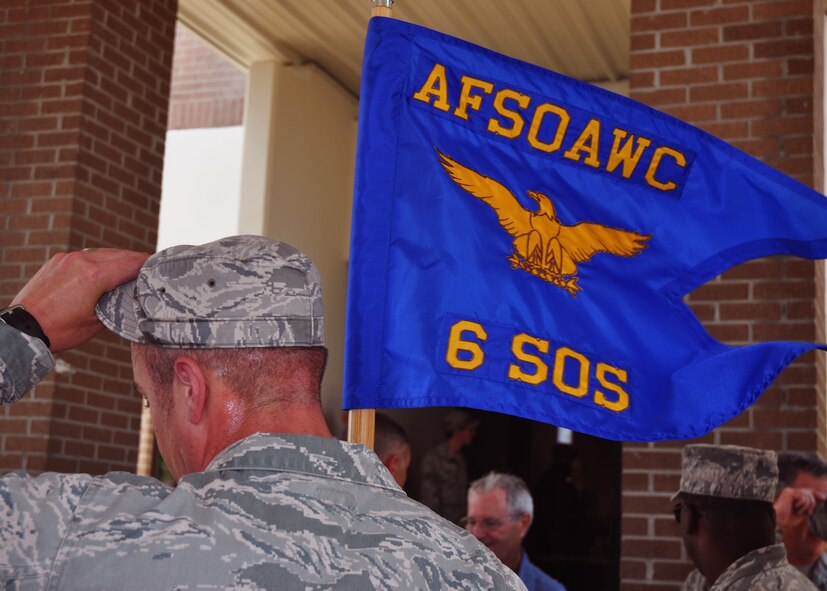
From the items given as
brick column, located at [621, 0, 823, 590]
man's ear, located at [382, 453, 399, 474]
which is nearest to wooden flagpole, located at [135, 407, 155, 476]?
man's ear, located at [382, 453, 399, 474]

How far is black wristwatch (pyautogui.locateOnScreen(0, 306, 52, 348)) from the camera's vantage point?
5.53 feet

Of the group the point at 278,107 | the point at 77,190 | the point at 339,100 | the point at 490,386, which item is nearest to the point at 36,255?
the point at 77,190

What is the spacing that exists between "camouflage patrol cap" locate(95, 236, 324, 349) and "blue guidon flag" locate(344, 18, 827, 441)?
1252 millimetres

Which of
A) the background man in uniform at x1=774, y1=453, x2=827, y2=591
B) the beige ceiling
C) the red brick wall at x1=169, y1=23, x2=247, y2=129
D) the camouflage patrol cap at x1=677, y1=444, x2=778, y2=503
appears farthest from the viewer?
the red brick wall at x1=169, y1=23, x2=247, y2=129

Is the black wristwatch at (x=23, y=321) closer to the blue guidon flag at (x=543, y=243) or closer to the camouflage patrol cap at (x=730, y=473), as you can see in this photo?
the blue guidon flag at (x=543, y=243)

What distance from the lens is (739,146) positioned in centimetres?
489

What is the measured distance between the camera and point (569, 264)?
322 centimetres

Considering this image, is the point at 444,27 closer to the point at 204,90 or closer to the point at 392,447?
the point at 204,90

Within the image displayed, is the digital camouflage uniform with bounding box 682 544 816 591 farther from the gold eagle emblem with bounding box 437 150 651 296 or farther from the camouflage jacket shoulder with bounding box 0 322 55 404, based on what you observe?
the camouflage jacket shoulder with bounding box 0 322 55 404

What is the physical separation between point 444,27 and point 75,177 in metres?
3.59

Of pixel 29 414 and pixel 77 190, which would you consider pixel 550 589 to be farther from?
pixel 77 190

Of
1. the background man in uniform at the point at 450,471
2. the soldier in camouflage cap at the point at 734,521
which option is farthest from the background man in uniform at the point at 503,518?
the background man in uniform at the point at 450,471

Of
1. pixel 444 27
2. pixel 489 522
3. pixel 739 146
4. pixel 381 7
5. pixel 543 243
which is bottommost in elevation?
pixel 489 522

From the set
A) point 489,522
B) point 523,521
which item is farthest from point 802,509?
point 489,522
